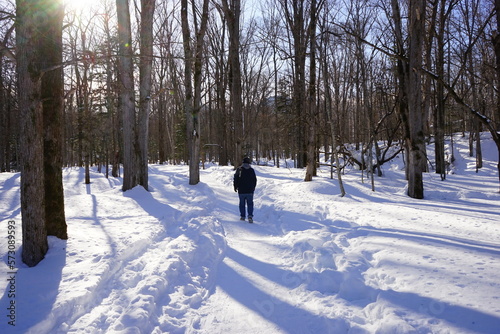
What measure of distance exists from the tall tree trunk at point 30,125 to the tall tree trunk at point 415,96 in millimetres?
9811

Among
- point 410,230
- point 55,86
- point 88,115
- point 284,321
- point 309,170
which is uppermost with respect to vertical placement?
point 88,115

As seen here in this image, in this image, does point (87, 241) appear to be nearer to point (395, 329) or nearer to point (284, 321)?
point (284, 321)

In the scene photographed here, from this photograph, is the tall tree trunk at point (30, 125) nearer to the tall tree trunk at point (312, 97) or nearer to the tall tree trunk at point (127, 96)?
the tall tree trunk at point (127, 96)

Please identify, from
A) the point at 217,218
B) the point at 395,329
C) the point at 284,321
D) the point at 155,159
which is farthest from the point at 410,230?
the point at 155,159

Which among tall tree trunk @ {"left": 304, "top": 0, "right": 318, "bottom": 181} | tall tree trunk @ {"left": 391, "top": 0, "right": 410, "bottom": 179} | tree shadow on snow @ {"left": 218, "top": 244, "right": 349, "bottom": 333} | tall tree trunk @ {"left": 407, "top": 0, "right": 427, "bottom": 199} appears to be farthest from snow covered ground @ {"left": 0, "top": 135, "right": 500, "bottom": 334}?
tall tree trunk @ {"left": 304, "top": 0, "right": 318, "bottom": 181}

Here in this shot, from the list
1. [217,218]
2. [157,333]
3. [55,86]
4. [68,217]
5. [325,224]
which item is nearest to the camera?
[157,333]

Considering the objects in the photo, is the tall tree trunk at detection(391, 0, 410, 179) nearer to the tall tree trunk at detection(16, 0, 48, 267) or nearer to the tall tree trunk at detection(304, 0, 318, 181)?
the tall tree trunk at detection(304, 0, 318, 181)

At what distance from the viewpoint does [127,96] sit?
9.96m

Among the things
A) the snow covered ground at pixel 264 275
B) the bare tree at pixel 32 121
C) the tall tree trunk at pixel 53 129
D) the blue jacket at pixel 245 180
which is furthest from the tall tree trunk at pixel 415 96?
the bare tree at pixel 32 121

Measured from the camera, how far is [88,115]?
15750 mm

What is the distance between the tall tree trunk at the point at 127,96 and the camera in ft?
31.2

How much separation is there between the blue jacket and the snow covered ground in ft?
3.57

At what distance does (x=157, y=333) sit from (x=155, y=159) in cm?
5429

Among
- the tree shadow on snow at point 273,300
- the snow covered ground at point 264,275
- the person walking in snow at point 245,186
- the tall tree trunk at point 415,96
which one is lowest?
the tree shadow on snow at point 273,300
